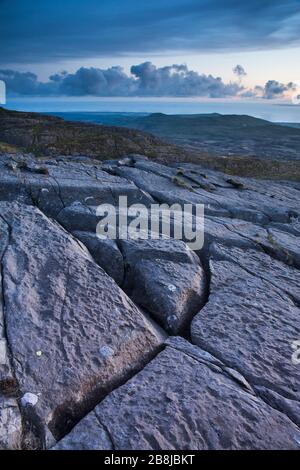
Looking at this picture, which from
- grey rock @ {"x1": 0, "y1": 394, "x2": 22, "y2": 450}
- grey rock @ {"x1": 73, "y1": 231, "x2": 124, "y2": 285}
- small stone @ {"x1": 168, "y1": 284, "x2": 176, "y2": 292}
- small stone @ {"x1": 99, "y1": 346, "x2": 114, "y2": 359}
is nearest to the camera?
grey rock @ {"x1": 0, "y1": 394, "x2": 22, "y2": 450}

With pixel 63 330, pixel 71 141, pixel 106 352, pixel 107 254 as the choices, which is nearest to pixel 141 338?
pixel 106 352

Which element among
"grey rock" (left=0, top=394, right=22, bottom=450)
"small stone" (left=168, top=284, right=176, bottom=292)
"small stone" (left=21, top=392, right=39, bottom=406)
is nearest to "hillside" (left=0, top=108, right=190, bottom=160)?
"small stone" (left=168, top=284, right=176, bottom=292)

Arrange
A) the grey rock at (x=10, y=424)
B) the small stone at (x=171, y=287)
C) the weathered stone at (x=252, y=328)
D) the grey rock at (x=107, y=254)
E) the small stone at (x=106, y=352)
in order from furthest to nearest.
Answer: the grey rock at (x=107, y=254) → the small stone at (x=171, y=287) → the weathered stone at (x=252, y=328) → the small stone at (x=106, y=352) → the grey rock at (x=10, y=424)

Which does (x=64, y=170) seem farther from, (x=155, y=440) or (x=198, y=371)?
(x=155, y=440)

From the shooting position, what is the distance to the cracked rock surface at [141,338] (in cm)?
650

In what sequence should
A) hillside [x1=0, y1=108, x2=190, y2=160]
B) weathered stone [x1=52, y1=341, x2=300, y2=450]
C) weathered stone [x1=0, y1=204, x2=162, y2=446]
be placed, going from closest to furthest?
weathered stone [x1=52, y1=341, x2=300, y2=450] → weathered stone [x1=0, y1=204, x2=162, y2=446] → hillside [x1=0, y1=108, x2=190, y2=160]

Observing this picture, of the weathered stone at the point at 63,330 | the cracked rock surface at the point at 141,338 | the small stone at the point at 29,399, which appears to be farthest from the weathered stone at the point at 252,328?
the small stone at the point at 29,399

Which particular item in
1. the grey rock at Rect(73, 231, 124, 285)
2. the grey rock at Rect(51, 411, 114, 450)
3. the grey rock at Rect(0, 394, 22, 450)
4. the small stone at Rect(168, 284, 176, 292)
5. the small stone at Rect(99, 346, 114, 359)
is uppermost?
the grey rock at Rect(73, 231, 124, 285)

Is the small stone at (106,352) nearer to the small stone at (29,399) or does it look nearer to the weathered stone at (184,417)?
the weathered stone at (184,417)

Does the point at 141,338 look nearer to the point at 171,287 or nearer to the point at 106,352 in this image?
the point at 106,352

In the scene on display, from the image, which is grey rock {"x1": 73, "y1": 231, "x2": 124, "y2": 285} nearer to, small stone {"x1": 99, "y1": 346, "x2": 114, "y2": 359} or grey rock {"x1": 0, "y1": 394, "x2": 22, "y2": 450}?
small stone {"x1": 99, "y1": 346, "x2": 114, "y2": 359}

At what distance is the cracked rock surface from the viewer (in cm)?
650

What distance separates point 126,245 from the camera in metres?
11.9

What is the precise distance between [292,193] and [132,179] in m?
17.2
